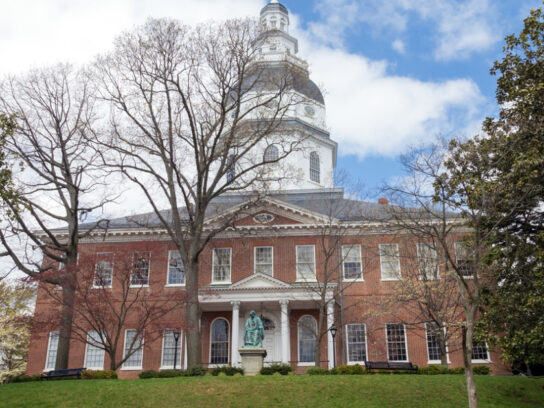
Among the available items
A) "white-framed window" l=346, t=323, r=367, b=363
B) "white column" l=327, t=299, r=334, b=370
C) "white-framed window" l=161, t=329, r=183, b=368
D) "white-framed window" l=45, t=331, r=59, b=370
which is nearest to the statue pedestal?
"white column" l=327, t=299, r=334, b=370

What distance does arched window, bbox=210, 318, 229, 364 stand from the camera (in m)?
29.5

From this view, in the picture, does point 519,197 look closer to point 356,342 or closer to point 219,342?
point 356,342

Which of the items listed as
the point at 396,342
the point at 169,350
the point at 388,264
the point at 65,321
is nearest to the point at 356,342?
the point at 396,342

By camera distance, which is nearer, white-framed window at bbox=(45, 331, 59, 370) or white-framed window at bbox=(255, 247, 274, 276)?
white-framed window at bbox=(45, 331, 59, 370)

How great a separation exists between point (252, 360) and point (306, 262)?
8908mm

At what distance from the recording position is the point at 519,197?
1538cm

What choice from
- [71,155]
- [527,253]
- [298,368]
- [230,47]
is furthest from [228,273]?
[527,253]

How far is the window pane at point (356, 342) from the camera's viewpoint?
2894cm

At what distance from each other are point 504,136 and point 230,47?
12231 mm

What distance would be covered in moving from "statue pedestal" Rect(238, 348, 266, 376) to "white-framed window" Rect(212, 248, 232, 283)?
27.5ft

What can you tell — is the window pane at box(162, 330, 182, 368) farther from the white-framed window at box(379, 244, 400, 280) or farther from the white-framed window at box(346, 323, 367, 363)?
the white-framed window at box(379, 244, 400, 280)

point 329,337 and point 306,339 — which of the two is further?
point 306,339

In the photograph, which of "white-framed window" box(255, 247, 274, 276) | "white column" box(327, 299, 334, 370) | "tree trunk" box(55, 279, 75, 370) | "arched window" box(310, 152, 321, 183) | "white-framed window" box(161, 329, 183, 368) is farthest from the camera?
"arched window" box(310, 152, 321, 183)

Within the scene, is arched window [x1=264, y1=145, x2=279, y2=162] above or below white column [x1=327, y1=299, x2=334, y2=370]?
above
